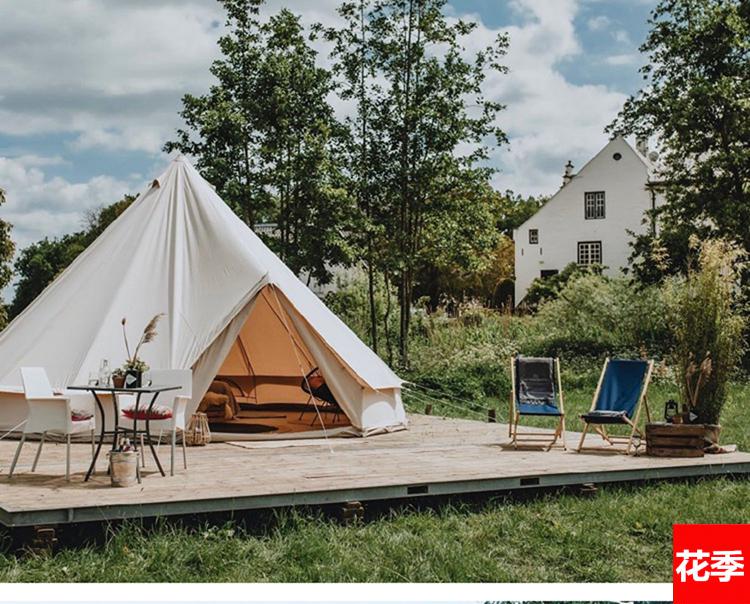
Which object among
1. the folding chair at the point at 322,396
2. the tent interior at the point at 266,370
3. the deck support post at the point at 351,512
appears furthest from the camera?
the tent interior at the point at 266,370

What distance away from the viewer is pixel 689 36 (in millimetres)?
17109

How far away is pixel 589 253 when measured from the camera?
1227 inches

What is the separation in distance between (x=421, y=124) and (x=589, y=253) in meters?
16.2

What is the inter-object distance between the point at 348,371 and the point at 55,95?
5.07 meters

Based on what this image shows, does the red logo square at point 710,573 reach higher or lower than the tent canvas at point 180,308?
lower

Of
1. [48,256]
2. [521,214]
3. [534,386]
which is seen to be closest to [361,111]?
[534,386]

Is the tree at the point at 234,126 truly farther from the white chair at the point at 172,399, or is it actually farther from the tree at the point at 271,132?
the white chair at the point at 172,399

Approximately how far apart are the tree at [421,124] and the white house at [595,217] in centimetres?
1457

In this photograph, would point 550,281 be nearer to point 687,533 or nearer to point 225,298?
point 225,298

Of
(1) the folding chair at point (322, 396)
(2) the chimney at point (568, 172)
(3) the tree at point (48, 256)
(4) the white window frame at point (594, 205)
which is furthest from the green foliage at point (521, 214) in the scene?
(3) the tree at point (48, 256)

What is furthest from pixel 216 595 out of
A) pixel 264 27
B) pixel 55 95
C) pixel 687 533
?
pixel 264 27

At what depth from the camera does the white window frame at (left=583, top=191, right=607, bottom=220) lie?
3073 centimetres

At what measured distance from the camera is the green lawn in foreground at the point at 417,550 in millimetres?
5242

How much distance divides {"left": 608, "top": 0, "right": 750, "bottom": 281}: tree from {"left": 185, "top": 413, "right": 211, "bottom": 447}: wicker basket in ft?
34.1
